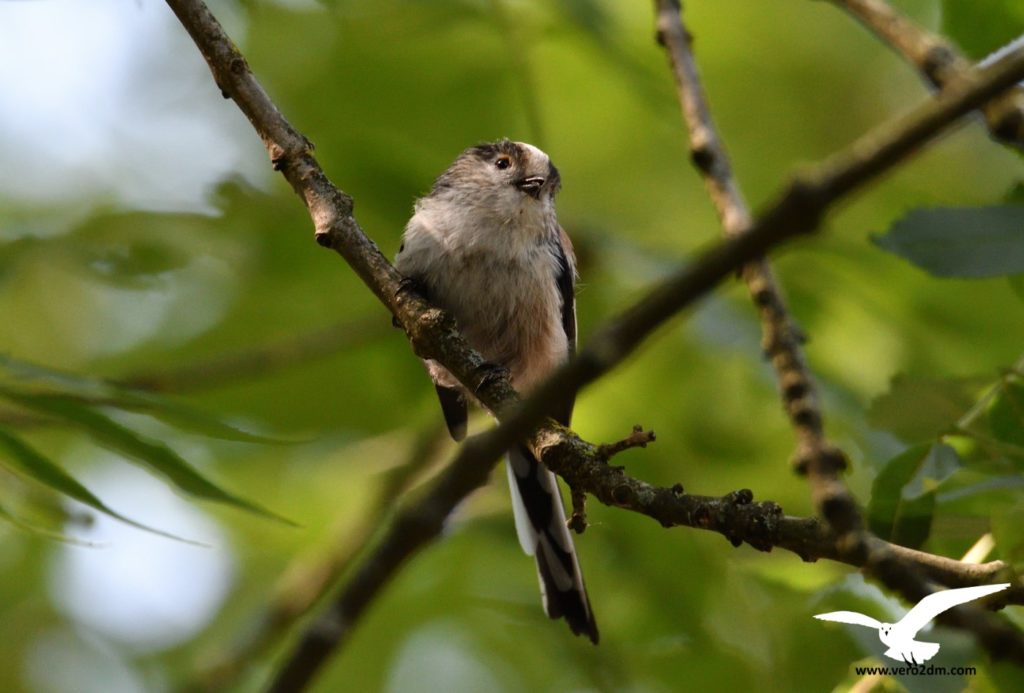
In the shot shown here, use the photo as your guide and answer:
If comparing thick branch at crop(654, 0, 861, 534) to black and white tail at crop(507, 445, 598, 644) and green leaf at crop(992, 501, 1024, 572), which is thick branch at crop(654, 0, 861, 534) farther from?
black and white tail at crop(507, 445, 598, 644)

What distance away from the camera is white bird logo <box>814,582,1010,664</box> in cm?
190

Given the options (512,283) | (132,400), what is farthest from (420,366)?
(132,400)

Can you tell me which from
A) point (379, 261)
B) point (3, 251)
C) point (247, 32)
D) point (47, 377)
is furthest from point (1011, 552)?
point (247, 32)

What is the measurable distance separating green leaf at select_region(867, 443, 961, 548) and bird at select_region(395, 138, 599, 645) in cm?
192

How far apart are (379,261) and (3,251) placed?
2.17 metres

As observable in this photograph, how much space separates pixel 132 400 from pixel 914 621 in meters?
1.83

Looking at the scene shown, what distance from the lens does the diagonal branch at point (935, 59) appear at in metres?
2.34

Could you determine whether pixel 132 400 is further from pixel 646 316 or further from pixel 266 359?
pixel 266 359

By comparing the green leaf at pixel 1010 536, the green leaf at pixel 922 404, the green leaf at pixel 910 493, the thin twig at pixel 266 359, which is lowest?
the green leaf at pixel 1010 536

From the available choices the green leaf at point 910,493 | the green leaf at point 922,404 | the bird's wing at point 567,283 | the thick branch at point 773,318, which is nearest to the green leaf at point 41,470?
the thick branch at point 773,318

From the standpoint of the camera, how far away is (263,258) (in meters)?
4.94

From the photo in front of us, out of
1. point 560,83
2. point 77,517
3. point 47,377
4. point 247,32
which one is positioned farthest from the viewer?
point 560,83

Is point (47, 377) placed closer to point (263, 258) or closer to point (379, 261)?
point (379, 261)

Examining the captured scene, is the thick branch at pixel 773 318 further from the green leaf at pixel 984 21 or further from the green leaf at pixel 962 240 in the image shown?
the green leaf at pixel 984 21
